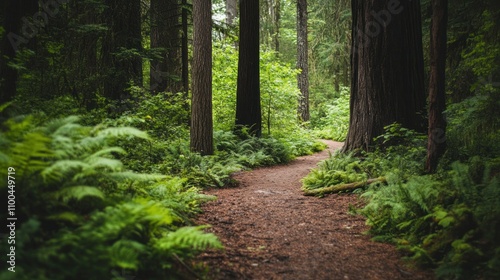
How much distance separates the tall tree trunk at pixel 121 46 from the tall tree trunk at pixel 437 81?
7594mm

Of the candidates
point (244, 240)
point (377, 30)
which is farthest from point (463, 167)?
point (377, 30)

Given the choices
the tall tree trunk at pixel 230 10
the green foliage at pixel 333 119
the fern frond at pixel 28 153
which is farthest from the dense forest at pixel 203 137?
the green foliage at pixel 333 119

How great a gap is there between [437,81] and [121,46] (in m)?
8.71

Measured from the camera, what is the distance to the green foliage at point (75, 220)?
2.23 m

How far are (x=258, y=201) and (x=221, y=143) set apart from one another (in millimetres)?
4117

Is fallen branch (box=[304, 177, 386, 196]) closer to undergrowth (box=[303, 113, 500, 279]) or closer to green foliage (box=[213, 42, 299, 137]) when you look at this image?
undergrowth (box=[303, 113, 500, 279])

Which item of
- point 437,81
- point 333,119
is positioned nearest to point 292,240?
point 437,81

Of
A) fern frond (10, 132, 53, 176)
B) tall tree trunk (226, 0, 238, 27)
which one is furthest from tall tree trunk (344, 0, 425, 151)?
tall tree trunk (226, 0, 238, 27)

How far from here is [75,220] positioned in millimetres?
2600

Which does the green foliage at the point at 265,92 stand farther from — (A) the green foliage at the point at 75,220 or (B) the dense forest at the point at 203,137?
(A) the green foliage at the point at 75,220

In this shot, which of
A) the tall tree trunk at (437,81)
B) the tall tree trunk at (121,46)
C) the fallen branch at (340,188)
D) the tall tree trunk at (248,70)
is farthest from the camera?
the tall tree trunk at (248,70)

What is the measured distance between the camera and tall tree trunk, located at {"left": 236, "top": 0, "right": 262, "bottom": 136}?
447 inches

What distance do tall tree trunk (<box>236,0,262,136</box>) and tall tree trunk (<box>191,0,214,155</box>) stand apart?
277cm

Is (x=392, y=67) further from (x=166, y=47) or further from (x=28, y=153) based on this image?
(x=166, y=47)
